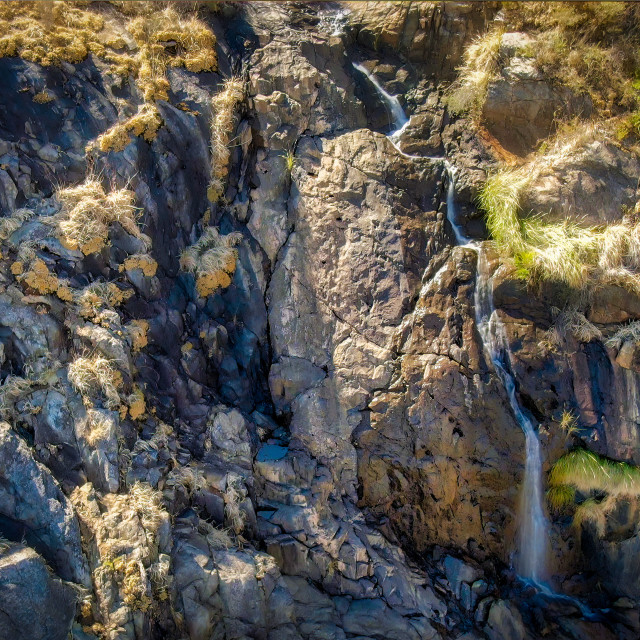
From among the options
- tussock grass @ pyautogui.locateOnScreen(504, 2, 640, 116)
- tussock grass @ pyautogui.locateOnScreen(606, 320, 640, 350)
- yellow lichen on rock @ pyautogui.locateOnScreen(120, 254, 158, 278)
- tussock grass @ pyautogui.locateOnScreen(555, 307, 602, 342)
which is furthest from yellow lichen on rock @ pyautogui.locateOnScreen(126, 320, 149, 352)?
tussock grass @ pyautogui.locateOnScreen(504, 2, 640, 116)

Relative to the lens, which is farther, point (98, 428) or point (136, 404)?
point (136, 404)

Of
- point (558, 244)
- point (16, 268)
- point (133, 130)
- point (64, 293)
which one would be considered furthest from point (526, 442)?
point (133, 130)

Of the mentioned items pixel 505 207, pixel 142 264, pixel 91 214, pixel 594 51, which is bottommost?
pixel 142 264

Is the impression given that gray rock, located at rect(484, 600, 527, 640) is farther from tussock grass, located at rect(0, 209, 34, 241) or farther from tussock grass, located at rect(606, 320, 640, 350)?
tussock grass, located at rect(0, 209, 34, 241)

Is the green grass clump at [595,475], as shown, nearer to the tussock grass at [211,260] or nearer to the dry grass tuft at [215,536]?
the dry grass tuft at [215,536]

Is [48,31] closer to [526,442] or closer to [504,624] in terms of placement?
[526,442]

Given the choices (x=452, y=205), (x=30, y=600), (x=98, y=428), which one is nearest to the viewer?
(x=30, y=600)
